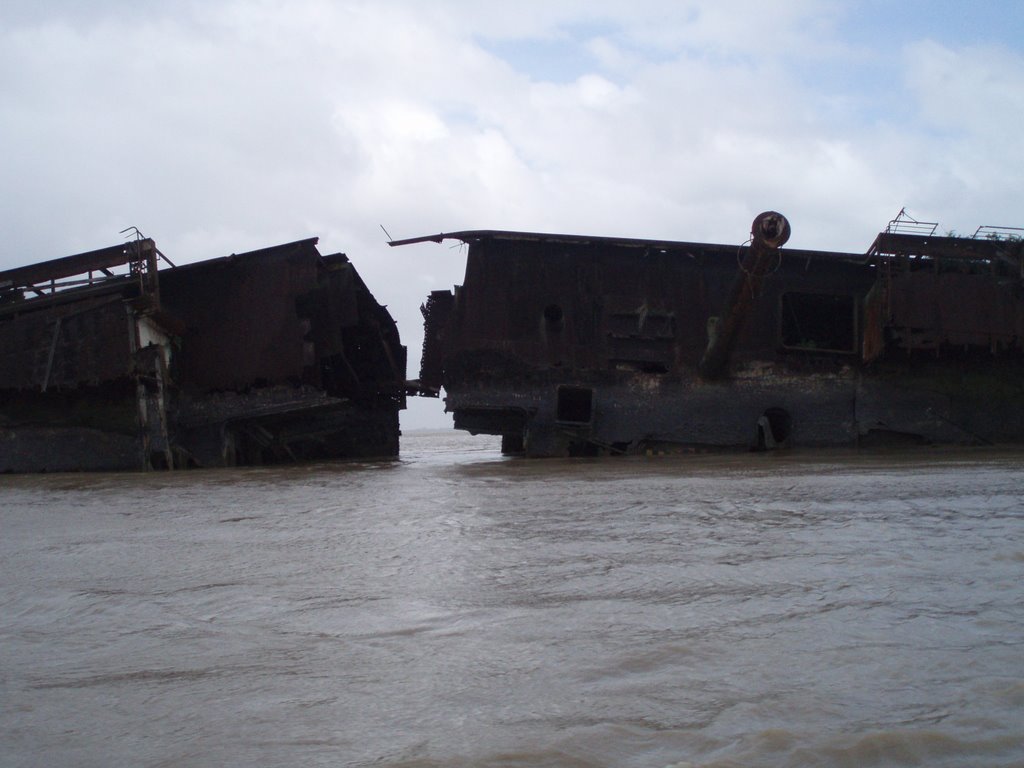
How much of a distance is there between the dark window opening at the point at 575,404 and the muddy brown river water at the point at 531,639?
31.5 feet

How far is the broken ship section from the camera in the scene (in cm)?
1527

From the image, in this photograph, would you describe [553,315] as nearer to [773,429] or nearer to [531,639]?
[773,429]

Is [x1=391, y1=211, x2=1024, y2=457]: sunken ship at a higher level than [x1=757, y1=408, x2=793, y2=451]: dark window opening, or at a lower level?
higher

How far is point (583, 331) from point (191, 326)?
707cm

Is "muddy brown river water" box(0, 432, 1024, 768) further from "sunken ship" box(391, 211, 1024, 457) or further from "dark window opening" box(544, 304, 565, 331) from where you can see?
"dark window opening" box(544, 304, 565, 331)

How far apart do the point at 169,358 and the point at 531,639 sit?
1458 centimetres

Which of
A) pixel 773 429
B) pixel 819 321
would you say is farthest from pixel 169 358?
pixel 819 321

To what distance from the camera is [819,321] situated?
18672 mm

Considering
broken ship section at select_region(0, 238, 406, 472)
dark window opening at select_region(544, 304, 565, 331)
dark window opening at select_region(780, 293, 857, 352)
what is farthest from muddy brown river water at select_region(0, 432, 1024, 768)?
dark window opening at select_region(780, 293, 857, 352)

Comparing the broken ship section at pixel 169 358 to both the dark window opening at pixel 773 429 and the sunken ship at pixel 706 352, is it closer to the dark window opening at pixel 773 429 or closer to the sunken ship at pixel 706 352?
the sunken ship at pixel 706 352

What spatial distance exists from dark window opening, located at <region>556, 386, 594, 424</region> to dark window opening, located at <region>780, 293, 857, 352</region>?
4140 millimetres

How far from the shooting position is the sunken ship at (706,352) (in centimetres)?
1611

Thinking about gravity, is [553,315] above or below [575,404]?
above

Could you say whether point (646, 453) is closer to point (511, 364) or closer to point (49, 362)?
point (511, 364)
